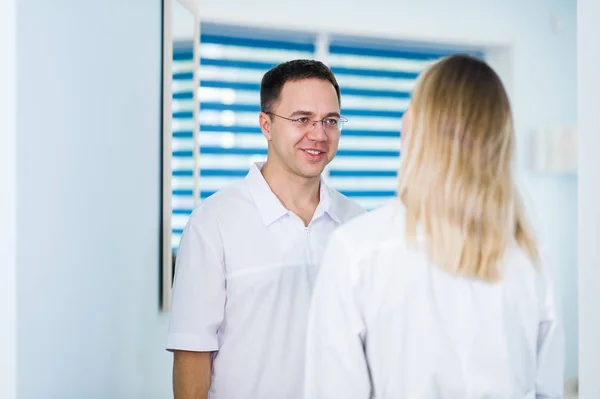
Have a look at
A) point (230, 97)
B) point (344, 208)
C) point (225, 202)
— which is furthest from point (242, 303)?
point (230, 97)

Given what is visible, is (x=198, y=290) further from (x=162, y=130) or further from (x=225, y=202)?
(x=162, y=130)

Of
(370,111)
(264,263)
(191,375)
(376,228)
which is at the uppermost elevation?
(370,111)

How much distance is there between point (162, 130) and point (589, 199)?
136 cm

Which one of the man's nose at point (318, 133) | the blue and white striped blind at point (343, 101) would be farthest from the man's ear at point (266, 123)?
the blue and white striped blind at point (343, 101)

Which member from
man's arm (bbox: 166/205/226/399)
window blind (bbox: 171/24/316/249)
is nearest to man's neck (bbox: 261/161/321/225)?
man's arm (bbox: 166/205/226/399)

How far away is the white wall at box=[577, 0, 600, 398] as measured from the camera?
4.34 ft

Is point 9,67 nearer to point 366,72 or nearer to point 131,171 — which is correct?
point 131,171

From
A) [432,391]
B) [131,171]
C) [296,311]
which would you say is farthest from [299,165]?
[432,391]

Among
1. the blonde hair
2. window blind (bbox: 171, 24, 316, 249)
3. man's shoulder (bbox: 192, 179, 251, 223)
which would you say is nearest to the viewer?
the blonde hair

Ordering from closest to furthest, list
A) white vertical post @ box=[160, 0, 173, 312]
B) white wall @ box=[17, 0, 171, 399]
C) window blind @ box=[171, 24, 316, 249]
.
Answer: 1. white wall @ box=[17, 0, 171, 399]
2. white vertical post @ box=[160, 0, 173, 312]
3. window blind @ box=[171, 24, 316, 249]

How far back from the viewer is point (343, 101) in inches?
151

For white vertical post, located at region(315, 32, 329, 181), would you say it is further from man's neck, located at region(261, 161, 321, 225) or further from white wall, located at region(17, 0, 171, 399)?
man's neck, located at region(261, 161, 321, 225)

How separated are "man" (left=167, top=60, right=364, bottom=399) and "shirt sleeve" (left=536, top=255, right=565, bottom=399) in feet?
2.04

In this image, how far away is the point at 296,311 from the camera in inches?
65.9
